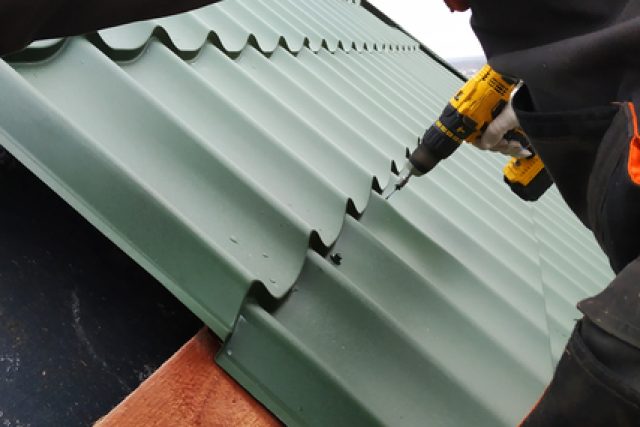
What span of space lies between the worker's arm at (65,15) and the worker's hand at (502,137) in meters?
1.14

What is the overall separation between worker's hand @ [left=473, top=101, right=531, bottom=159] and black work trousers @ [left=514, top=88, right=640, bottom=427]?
760mm

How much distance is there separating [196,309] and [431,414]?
1.27ft

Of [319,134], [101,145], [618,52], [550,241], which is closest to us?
[618,52]

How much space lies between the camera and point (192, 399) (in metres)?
0.72

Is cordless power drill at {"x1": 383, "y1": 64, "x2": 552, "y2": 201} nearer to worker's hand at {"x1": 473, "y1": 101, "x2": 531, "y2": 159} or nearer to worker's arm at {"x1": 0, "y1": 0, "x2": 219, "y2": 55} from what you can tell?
worker's hand at {"x1": 473, "y1": 101, "x2": 531, "y2": 159}

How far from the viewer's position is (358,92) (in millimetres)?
2076

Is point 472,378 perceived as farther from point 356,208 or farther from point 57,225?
point 57,225

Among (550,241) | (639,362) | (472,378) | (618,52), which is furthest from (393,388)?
(550,241)

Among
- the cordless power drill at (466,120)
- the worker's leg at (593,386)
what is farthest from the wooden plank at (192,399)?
the cordless power drill at (466,120)

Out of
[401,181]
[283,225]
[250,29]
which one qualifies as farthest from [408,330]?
[250,29]

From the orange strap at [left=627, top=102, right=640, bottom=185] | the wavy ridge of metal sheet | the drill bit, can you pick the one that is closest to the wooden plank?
the orange strap at [left=627, top=102, right=640, bottom=185]

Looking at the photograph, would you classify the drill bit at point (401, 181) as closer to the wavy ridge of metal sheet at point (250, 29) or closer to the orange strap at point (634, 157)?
the wavy ridge of metal sheet at point (250, 29)

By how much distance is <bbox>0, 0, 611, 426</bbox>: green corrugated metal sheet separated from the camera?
0.79 meters

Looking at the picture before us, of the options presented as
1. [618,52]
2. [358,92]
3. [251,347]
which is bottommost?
[358,92]
